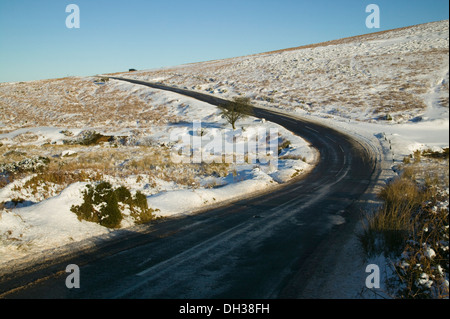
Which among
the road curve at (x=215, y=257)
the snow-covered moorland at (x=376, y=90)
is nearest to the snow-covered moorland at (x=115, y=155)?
the road curve at (x=215, y=257)

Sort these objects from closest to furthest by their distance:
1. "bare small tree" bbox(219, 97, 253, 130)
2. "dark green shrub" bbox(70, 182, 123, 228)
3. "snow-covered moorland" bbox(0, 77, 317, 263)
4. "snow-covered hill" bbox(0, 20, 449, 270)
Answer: "snow-covered hill" bbox(0, 20, 449, 270), "snow-covered moorland" bbox(0, 77, 317, 263), "dark green shrub" bbox(70, 182, 123, 228), "bare small tree" bbox(219, 97, 253, 130)

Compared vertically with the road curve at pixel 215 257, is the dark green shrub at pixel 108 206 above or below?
above

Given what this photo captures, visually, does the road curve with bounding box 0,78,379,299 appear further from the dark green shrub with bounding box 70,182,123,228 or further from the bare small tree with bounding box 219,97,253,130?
the bare small tree with bounding box 219,97,253,130

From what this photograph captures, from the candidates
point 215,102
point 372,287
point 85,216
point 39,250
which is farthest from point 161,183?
point 215,102

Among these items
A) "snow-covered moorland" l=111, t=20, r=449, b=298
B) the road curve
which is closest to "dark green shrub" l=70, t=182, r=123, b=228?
the road curve

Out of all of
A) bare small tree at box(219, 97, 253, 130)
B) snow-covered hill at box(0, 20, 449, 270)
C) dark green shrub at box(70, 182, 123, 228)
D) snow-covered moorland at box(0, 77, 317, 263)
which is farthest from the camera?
bare small tree at box(219, 97, 253, 130)

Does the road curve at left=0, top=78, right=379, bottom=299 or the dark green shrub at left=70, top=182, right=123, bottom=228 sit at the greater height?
Result: the dark green shrub at left=70, top=182, right=123, bottom=228

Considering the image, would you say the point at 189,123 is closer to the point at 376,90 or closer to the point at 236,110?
the point at 236,110

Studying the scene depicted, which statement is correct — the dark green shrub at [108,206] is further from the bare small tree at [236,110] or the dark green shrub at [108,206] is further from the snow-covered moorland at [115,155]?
the bare small tree at [236,110]
